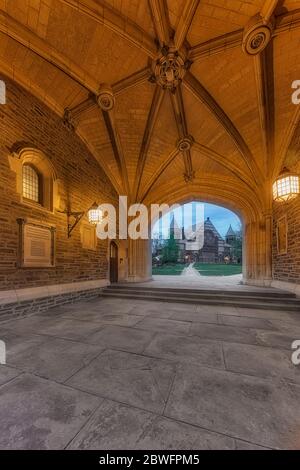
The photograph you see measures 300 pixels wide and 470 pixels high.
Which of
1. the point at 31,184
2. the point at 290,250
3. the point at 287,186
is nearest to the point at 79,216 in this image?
the point at 31,184

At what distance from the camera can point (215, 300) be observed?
649 cm

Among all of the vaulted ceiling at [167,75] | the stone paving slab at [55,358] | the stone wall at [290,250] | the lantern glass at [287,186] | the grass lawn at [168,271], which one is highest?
the vaulted ceiling at [167,75]

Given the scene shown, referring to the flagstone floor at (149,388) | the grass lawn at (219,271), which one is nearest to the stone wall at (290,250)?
the flagstone floor at (149,388)

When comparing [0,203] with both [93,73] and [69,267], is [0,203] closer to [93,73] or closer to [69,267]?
[69,267]

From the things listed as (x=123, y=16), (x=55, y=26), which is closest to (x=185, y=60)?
(x=123, y=16)

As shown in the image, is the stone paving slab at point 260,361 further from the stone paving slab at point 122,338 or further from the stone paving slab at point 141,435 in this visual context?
the stone paving slab at point 122,338

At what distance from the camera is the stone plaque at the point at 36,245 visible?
5137mm

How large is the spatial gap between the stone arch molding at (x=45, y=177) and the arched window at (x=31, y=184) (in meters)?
0.13

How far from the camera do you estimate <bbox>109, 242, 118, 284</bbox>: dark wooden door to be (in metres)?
10.3

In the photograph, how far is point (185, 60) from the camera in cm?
577

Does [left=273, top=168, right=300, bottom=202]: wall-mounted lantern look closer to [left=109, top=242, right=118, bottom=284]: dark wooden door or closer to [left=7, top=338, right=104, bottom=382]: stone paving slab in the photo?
[left=7, top=338, right=104, bottom=382]: stone paving slab

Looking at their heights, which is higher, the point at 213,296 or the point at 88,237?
the point at 88,237

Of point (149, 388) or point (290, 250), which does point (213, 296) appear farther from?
point (149, 388)

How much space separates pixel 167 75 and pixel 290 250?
728 cm
